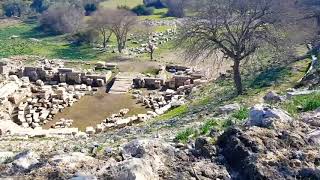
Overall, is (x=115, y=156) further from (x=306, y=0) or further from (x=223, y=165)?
(x=306, y=0)

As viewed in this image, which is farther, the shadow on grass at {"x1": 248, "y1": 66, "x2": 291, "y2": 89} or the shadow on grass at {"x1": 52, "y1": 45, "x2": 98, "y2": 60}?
the shadow on grass at {"x1": 52, "y1": 45, "x2": 98, "y2": 60}

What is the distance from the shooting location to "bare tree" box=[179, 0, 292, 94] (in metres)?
24.5

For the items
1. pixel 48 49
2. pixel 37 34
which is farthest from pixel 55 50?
pixel 37 34

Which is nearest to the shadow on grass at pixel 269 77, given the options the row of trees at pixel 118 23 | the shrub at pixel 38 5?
the row of trees at pixel 118 23

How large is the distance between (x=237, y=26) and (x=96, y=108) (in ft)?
41.0

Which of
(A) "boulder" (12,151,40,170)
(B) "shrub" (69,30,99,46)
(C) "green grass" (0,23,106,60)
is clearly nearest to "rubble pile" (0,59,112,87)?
(C) "green grass" (0,23,106,60)

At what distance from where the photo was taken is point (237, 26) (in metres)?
25.4

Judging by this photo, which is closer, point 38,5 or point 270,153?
point 270,153

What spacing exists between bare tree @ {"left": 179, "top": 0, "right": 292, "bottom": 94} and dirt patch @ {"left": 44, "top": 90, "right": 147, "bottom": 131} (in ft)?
29.1

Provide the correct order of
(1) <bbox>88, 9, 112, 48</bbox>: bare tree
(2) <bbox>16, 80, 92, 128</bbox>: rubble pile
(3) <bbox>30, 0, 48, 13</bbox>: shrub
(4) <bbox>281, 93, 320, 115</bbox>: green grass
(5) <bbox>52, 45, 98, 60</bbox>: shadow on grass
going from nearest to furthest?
(4) <bbox>281, 93, 320, 115</bbox>: green grass
(2) <bbox>16, 80, 92, 128</bbox>: rubble pile
(5) <bbox>52, 45, 98, 60</bbox>: shadow on grass
(1) <bbox>88, 9, 112, 48</bbox>: bare tree
(3) <bbox>30, 0, 48, 13</bbox>: shrub

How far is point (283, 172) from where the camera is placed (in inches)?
377

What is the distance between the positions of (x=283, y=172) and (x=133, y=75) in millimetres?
31089

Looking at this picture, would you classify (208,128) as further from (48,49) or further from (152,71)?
(48,49)

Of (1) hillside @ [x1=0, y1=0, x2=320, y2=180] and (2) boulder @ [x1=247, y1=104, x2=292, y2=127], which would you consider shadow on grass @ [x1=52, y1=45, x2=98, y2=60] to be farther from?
(2) boulder @ [x1=247, y1=104, x2=292, y2=127]
